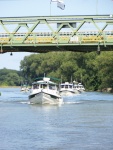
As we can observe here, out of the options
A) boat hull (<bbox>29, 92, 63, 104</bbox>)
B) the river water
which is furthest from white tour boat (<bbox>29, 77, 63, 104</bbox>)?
the river water

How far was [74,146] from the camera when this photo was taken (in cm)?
3778

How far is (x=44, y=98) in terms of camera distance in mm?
80875

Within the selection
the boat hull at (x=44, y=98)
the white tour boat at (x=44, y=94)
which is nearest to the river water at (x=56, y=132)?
the white tour boat at (x=44, y=94)

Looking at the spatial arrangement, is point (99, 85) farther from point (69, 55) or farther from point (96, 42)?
point (96, 42)

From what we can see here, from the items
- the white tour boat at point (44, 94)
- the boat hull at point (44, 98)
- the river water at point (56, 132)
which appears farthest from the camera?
the boat hull at point (44, 98)

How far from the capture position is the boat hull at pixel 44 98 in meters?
80.7

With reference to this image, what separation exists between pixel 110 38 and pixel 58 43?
6.33 m

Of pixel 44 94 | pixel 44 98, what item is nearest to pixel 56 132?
pixel 44 94

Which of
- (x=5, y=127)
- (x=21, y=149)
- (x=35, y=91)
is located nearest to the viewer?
(x=21, y=149)

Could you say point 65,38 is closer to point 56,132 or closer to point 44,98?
point 44,98

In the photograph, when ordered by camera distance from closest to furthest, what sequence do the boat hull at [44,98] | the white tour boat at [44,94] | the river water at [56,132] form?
the river water at [56,132]
the white tour boat at [44,94]
the boat hull at [44,98]

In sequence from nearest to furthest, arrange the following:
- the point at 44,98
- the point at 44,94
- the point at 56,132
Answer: the point at 56,132 < the point at 44,94 < the point at 44,98

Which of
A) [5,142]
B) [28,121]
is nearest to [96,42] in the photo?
[28,121]

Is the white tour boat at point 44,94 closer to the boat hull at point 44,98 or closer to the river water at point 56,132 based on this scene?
the boat hull at point 44,98
